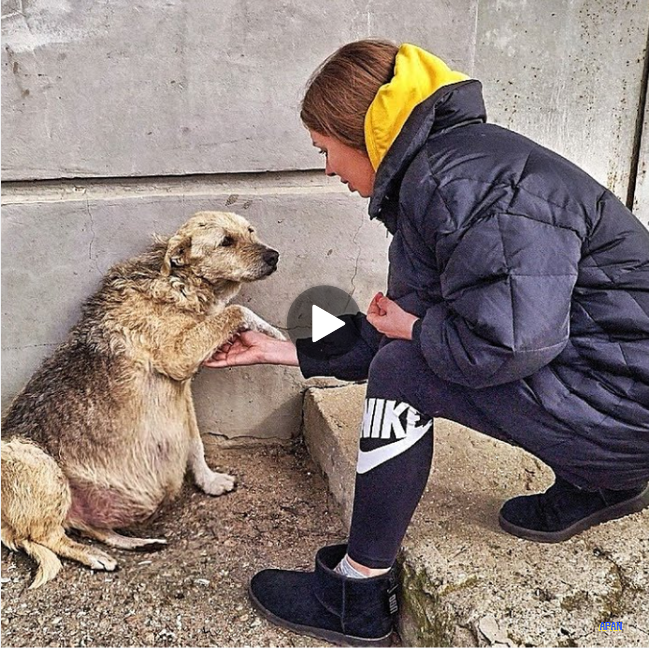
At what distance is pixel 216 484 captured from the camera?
3.92 meters

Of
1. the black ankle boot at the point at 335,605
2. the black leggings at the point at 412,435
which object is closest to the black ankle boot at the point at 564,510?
the black leggings at the point at 412,435

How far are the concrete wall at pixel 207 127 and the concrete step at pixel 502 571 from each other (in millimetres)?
1030

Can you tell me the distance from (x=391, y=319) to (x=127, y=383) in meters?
1.30

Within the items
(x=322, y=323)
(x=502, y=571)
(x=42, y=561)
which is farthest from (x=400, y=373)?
(x=42, y=561)

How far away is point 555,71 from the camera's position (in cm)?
419

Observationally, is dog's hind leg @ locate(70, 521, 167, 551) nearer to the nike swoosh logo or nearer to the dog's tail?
the dog's tail

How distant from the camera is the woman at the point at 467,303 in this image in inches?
90.0

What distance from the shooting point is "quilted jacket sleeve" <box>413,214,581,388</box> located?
2234 millimetres

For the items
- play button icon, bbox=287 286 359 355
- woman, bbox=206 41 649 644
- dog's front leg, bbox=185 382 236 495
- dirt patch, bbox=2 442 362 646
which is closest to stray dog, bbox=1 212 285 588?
dirt patch, bbox=2 442 362 646

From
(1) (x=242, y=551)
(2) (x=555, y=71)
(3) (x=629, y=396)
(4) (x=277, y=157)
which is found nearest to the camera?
(3) (x=629, y=396)

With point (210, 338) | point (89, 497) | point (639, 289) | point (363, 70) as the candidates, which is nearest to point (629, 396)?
point (639, 289)

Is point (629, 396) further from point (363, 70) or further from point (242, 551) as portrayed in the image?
→ point (242, 551)

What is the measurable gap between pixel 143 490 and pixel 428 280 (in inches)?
67.1

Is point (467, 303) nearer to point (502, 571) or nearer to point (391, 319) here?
point (391, 319)
